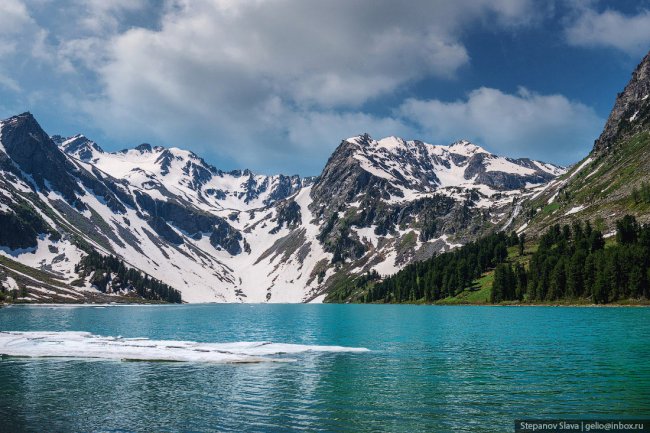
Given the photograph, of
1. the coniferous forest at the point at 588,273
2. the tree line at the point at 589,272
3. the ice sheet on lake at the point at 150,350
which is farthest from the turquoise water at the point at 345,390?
the coniferous forest at the point at 588,273

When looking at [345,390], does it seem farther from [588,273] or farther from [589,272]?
[588,273]

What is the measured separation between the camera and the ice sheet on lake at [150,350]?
54.6 m

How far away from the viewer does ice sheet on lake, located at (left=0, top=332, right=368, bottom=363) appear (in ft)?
179

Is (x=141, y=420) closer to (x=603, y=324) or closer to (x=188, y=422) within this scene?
(x=188, y=422)

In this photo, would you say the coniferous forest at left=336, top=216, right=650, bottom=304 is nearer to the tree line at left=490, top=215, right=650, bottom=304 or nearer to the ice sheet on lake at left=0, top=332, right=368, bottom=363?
the tree line at left=490, top=215, right=650, bottom=304

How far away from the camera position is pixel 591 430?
25266 millimetres

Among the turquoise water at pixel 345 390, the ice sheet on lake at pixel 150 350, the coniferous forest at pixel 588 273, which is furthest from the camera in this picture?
the coniferous forest at pixel 588 273

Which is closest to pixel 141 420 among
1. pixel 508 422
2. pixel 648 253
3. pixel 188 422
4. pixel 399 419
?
pixel 188 422

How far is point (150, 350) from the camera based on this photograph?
196 ft

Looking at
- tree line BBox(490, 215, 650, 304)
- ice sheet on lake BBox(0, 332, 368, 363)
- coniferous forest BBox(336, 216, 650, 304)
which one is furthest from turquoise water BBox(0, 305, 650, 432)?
coniferous forest BBox(336, 216, 650, 304)

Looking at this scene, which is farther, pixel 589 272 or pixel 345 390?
pixel 589 272

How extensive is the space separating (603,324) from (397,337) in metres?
40.7

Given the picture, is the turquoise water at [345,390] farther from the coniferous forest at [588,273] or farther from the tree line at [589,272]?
the coniferous forest at [588,273]

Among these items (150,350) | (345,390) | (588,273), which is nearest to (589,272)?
(588,273)
